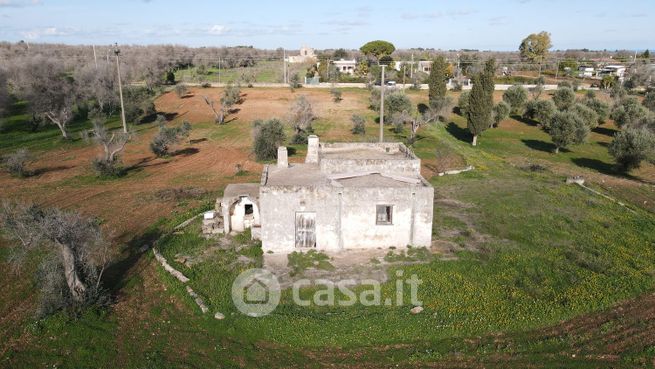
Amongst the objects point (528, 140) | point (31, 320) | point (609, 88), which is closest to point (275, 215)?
point (31, 320)

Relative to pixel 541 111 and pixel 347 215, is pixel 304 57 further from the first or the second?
pixel 347 215

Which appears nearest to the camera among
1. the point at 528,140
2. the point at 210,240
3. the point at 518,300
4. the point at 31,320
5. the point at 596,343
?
the point at 596,343

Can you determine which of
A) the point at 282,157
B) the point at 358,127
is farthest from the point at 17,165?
the point at 358,127

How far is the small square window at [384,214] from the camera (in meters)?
19.1

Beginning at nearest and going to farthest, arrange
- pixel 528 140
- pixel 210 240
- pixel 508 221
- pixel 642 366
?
pixel 642 366 < pixel 210 240 < pixel 508 221 < pixel 528 140

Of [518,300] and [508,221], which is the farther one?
[508,221]

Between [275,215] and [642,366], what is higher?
[275,215]

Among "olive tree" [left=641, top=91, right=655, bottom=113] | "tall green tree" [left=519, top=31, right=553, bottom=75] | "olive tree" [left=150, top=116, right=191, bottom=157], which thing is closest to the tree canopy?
"tall green tree" [left=519, top=31, right=553, bottom=75]

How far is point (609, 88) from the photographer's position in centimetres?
7394

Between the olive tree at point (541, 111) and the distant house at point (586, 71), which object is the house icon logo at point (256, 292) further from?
the distant house at point (586, 71)

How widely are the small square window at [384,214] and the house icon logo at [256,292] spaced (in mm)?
4960

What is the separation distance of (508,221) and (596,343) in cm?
990

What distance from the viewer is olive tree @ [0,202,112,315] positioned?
46.8 feet

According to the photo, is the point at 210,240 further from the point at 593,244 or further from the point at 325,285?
the point at 593,244
